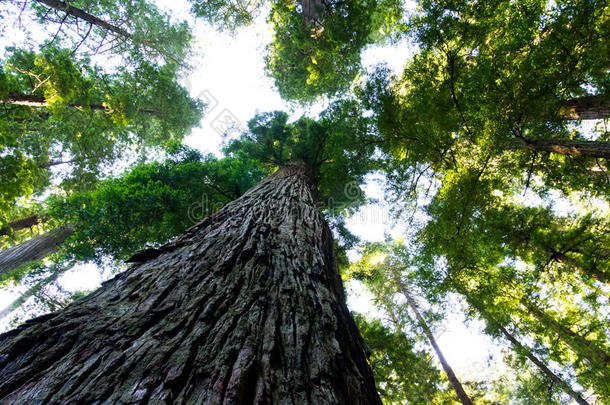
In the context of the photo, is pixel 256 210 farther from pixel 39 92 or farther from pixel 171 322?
pixel 39 92

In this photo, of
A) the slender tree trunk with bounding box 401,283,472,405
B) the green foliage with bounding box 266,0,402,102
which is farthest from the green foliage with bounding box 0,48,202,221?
the slender tree trunk with bounding box 401,283,472,405

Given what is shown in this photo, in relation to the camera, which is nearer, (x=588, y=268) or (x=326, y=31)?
(x=588, y=268)

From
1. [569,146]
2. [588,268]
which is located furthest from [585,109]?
[588,268]

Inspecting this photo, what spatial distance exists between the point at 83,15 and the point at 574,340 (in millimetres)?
15900

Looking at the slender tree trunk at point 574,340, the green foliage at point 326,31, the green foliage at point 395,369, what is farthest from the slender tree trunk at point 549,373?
the green foliage at point 326,31

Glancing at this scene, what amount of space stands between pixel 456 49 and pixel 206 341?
6646 millimetres

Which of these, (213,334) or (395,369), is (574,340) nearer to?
(395,369)

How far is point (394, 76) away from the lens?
23.2ft

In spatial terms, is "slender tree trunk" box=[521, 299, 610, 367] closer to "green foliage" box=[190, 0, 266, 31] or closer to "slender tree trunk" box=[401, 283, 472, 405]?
"slender tree trunk" box=[401, 283, 472, 405]

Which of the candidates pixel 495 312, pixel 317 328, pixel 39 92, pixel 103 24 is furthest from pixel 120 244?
pixel 495 312

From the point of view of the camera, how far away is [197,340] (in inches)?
42.6

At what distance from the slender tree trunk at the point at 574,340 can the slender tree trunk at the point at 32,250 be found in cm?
1246

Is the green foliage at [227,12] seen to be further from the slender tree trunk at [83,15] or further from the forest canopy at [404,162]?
the slender tree trunk at [83,15]

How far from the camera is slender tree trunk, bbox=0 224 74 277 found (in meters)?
6.11
